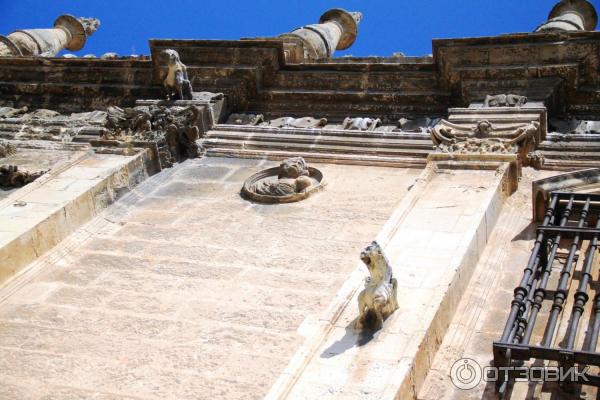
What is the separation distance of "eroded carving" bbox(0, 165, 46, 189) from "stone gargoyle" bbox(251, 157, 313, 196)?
2.61m

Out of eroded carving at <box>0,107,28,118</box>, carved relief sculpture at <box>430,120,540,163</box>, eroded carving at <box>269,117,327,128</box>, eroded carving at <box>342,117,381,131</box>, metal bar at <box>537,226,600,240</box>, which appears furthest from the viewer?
eroded carving at <box>0,107,28,118</box>

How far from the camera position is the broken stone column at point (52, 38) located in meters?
18.1

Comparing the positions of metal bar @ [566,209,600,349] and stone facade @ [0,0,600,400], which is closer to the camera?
metal bar @ [566,209,600,349]

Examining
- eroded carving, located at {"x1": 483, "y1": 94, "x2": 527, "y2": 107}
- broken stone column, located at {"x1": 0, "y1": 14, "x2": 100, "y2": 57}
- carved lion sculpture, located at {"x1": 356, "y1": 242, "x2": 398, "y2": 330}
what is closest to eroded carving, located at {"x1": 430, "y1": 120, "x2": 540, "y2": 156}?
eroded carving, located at {"x1": 483, "y1": 94, "x2": 527, "y2": 107}

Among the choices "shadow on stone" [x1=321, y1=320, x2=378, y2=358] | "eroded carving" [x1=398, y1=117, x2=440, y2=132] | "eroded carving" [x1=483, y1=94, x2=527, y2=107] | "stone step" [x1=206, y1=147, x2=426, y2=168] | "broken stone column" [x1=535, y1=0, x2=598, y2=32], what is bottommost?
"shadow on stone" [x1=321, y1=320, x2=378, y2=358]

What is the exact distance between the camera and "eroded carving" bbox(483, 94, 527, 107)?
1071 cm

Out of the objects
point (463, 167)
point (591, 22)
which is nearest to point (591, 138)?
point (463, 167)

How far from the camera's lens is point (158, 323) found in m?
7.79

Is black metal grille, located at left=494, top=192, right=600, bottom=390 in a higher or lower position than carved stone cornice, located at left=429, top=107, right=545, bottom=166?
lower

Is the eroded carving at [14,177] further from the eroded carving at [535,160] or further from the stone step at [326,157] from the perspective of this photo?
the eroded carving at [535,160]

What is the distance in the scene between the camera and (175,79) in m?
12.1

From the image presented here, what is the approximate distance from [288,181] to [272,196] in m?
0.31

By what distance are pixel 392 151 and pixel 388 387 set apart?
497 cm

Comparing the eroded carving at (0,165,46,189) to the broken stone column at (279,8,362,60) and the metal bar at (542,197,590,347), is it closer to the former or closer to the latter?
the metal bar at (542,197,590,347)
